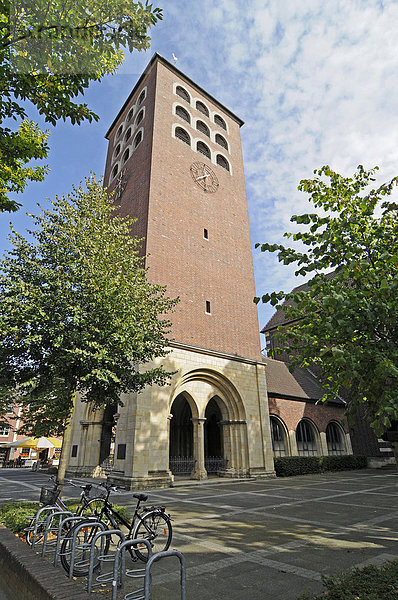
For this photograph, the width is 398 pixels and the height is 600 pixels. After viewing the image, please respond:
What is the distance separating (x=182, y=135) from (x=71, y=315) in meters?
19.9

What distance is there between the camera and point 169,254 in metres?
18.9

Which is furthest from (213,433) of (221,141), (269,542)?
(221,141)

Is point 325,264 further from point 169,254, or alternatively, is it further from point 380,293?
point 169,254

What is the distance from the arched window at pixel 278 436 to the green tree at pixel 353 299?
62.8 feet

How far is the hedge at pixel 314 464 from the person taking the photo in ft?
66.3

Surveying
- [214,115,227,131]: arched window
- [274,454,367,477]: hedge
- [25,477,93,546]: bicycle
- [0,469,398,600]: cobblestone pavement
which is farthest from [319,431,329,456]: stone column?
[214,115,227,131]: arched window

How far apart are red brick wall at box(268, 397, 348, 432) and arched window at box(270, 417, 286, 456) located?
19.3 inches

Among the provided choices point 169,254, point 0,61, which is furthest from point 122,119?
point 0,61

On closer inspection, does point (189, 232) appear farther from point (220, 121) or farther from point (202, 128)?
point (220, 121)

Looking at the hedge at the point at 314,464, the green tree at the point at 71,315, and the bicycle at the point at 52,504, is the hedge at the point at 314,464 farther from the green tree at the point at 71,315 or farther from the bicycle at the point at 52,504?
the bicycle at the point at 52,504

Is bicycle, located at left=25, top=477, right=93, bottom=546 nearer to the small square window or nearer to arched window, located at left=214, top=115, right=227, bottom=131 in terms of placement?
the small square window

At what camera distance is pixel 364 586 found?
12.2 feet

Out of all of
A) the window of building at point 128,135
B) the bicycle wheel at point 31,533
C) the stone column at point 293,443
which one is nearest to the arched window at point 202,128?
the window of building at point 128,135

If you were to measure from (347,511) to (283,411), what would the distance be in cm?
1568
